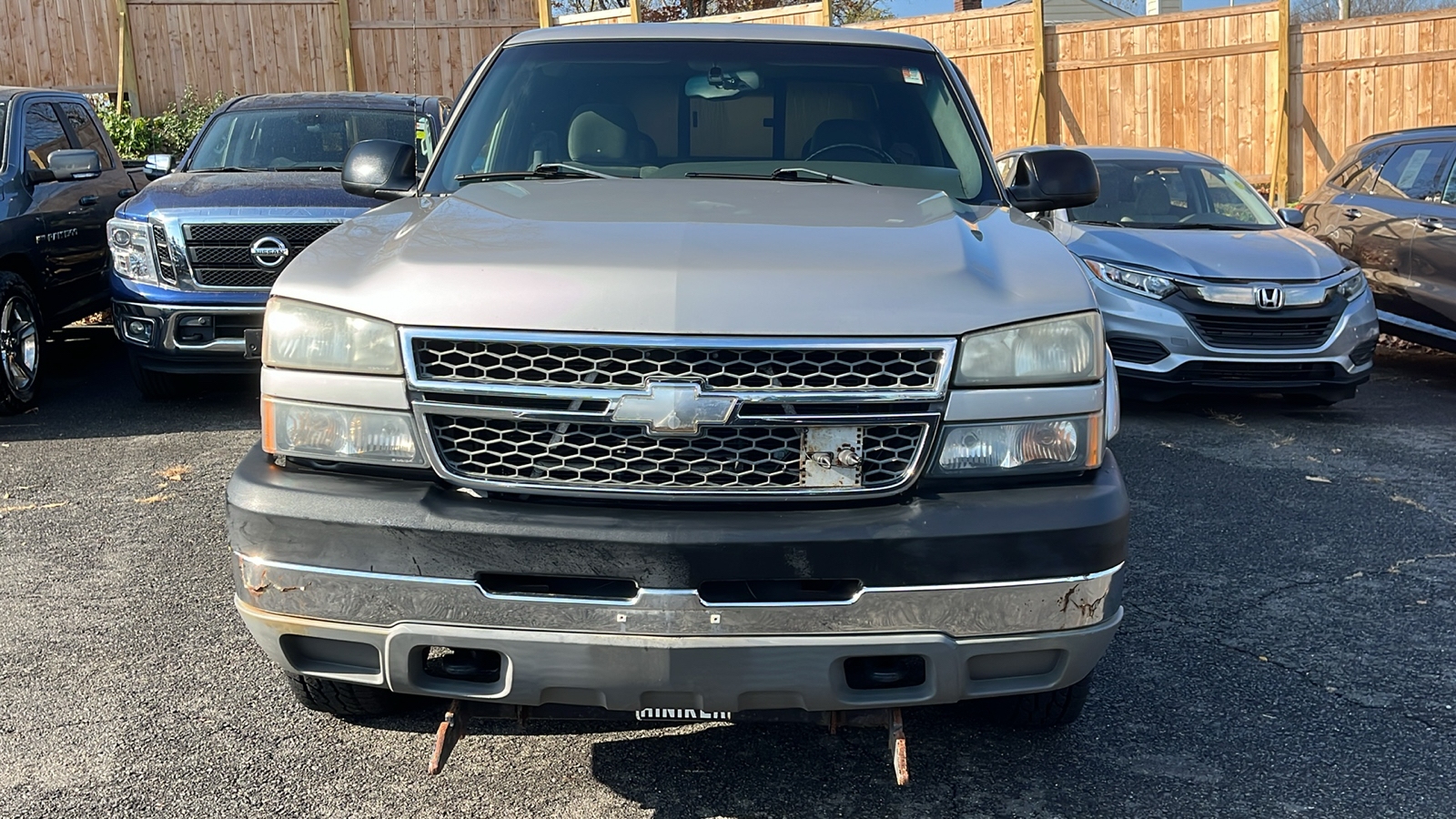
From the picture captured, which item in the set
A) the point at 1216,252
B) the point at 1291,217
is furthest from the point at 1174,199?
the point at 1216,252

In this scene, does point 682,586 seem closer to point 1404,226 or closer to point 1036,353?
point 1036,353

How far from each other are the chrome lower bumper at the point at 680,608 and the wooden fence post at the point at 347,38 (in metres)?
16.6

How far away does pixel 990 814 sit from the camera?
2.99m

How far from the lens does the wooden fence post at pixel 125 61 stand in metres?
17.4

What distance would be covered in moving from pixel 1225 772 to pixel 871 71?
8.04 feet

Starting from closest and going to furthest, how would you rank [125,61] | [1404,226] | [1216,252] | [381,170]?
[381,170]
[1216,252]
[1404,226]
[125,61]

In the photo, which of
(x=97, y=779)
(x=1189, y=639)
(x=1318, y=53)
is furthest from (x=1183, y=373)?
(x=1318, y=53)

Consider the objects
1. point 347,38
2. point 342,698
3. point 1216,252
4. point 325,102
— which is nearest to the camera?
point 342,698

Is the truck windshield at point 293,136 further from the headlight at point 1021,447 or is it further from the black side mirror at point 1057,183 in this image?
the headlight at point 1021,447

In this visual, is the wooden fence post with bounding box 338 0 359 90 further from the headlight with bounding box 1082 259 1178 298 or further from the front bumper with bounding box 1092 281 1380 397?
the front bumper with bounding box 1092 281 1380 397

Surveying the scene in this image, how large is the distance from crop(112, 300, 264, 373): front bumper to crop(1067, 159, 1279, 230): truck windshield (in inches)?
213

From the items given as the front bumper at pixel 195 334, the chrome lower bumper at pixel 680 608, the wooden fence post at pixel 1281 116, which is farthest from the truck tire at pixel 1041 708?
the wooden fence post at pixel 1281 116

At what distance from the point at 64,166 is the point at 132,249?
98 cm

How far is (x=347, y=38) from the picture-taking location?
17.9 meters
